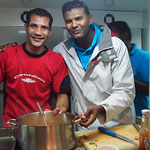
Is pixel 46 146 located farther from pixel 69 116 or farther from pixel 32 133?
pixel 69 116

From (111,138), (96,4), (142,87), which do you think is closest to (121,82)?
(142,87)

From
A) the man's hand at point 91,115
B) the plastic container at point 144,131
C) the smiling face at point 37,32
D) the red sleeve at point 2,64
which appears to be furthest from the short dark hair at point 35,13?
the plastic container at point 144,131

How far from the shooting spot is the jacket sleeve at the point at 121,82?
821 millimetres

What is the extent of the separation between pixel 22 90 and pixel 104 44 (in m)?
0.45

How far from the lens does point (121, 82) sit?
33.9 inches

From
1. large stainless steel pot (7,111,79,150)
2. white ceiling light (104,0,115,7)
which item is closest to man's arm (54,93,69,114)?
large stainless steel pot (7,111,79,150)

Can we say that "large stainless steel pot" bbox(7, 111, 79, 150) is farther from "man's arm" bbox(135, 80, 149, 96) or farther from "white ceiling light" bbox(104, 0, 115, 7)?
"white ceiling light" bbox(104, 0, 115, 7)

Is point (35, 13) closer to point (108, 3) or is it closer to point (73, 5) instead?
point (73, 5)

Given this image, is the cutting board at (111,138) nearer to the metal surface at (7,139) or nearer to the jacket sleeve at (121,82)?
the jacket sleeve at (121,82)

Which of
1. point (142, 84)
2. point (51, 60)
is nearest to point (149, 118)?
point (142, 84)

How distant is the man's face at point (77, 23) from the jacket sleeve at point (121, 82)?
159 millimetres

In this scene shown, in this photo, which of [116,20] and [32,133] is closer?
[32,133]

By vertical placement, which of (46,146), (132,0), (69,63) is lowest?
(46,146)

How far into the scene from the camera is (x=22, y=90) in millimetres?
Answer: 834
